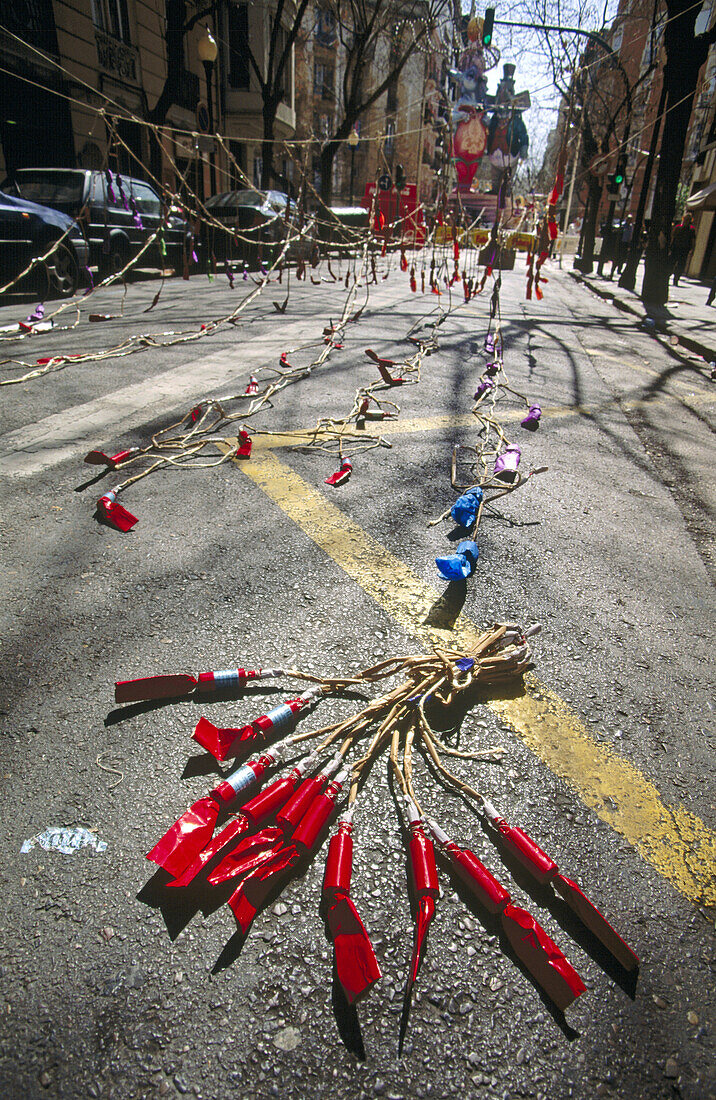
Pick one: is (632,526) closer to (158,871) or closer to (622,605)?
(622,605)

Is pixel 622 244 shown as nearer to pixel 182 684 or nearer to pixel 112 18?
pixel 112 18

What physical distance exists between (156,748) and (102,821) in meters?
0.24

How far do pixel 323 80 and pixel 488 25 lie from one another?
4630 centimetres

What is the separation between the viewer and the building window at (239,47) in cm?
2778

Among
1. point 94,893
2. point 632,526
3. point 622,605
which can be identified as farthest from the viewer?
point 632,526

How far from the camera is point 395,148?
5262 cm

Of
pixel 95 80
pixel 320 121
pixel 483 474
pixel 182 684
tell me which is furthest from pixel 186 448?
pixel 320 121

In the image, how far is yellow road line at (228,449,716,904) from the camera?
1498 millimetres

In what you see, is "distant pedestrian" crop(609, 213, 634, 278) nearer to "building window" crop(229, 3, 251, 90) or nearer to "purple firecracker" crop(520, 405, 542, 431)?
"purple firecracker" crop(520, 405, 542, 431)

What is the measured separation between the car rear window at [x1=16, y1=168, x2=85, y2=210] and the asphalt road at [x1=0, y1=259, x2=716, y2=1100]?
27.8ft

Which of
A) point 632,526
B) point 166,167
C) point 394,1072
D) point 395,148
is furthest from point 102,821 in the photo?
point 395,148

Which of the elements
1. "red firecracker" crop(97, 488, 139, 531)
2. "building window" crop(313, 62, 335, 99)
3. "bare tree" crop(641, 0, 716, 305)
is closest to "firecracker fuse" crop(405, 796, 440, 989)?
"red firecracker" crop(97, 488, 139, 531)

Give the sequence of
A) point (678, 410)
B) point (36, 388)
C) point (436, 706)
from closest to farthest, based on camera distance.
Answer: point (436, 706) < point (36, 388) < point (678, 410)

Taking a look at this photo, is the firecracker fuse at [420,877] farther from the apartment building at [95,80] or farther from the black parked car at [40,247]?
the apartment building at [95,80]
